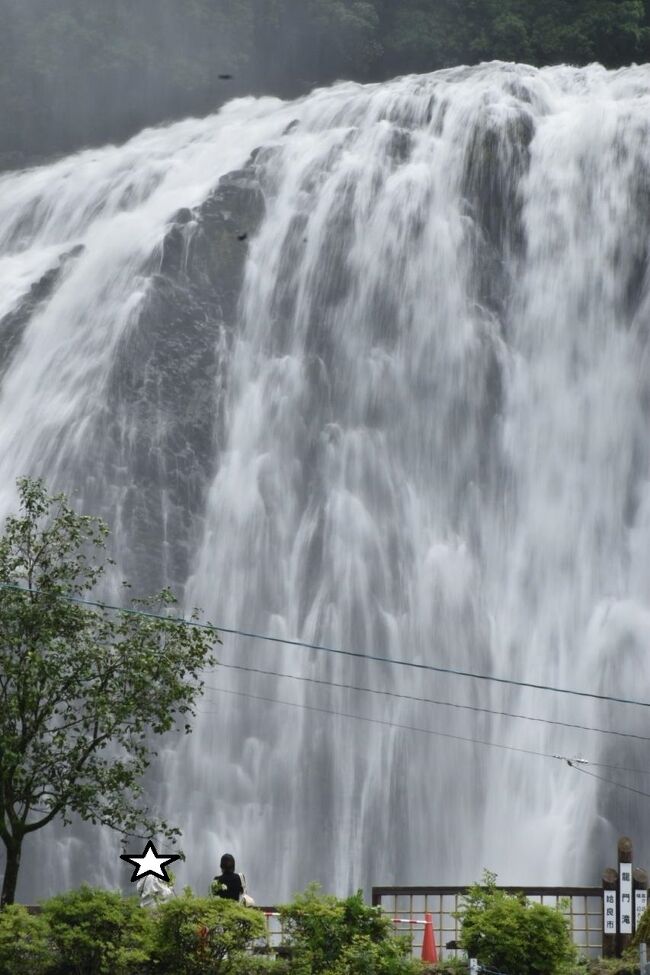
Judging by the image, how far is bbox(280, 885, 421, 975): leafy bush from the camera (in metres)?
13.1

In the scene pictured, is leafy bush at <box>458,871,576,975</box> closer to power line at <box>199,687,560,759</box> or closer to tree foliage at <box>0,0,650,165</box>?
power line at <box>199,687,560,759</box>

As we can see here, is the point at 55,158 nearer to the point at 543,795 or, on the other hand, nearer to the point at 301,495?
the point at 301,495

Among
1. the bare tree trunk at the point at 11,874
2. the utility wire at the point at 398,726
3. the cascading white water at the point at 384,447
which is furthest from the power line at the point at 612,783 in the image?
the bare tree trunk at the point at 11,874

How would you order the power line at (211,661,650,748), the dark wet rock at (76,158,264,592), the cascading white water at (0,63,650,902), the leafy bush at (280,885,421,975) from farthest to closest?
the dark wet rock at (76,158,264,592) < the power line at (211,661,650,748) < the cascading white water at (0,63,650,902) < the leafy bush at (280,885,421,975)

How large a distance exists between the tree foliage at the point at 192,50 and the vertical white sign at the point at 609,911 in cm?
4027

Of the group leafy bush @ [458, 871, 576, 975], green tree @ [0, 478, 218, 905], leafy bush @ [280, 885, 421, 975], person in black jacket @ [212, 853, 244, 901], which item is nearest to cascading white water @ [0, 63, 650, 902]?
green tree @ [0, 478, 218, 905]

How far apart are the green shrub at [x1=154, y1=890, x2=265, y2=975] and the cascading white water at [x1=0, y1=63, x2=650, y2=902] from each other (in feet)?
34.5

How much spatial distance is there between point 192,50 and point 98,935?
44831mm

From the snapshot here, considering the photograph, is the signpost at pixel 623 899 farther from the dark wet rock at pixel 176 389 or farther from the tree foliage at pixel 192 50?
the tree foliage at pixel 192 50

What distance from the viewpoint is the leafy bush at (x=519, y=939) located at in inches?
533

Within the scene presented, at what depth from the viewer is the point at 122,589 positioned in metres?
26.5

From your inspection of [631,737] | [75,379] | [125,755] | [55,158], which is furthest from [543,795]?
[55,158]

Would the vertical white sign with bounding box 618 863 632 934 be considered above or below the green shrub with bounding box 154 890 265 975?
above

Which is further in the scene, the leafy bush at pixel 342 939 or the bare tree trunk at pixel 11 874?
the bare tree trunk at pixel 11 874
